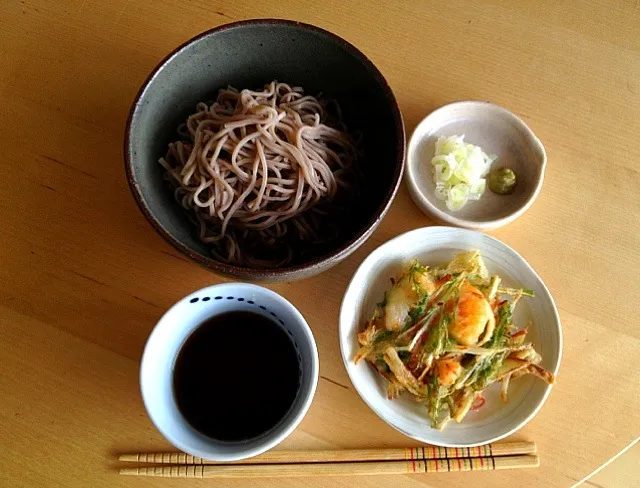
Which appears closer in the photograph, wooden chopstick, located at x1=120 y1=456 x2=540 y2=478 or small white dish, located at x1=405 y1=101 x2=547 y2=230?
wooden chopstick, located at x1=120 y1=456 x2=540 y2=478

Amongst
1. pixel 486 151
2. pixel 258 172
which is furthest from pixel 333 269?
pixel 486 151

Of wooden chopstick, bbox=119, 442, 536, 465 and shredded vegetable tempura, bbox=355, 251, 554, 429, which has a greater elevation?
shredded vegetable tempura, bbox=355, 251, 554, 429

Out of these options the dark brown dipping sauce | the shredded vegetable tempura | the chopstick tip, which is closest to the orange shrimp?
the shredded vegetable tempura

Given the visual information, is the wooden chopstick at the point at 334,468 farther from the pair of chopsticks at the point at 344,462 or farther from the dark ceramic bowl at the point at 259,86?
the dark ceramic bowl at the point at 259,86

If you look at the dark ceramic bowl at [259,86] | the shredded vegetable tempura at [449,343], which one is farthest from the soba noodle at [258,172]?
the shredded vegetable tempura at [449,343]

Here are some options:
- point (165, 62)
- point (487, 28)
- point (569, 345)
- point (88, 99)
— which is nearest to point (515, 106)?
point (487, 28)

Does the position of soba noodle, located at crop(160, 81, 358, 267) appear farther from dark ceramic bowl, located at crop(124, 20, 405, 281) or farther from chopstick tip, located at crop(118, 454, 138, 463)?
chopstick tip, located at crop(118, 454, 138, 463)

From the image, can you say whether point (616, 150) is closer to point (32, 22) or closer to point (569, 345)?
point (569, 345)
